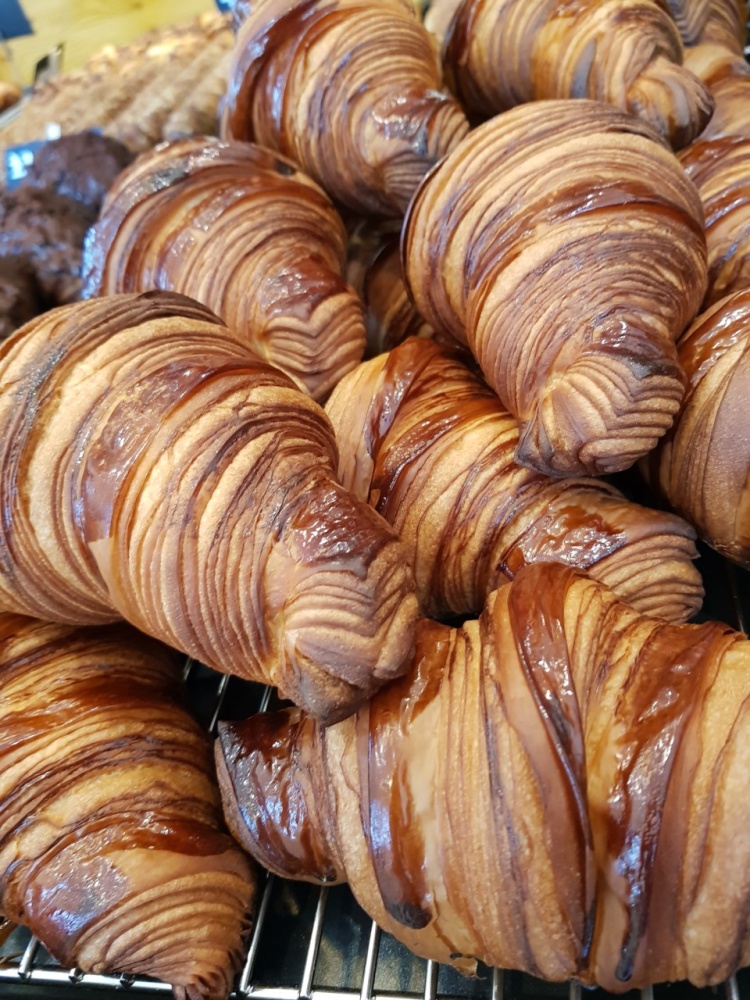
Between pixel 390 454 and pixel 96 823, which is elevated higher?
pixel 390 454

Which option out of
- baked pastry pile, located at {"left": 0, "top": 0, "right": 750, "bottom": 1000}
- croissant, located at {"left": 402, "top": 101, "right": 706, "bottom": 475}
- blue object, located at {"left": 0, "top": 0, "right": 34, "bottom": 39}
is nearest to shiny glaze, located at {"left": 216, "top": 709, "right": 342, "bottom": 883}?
baked pastry pile, located at {"left": 0, "top": 0, "right": 750, "bottom": 1000}

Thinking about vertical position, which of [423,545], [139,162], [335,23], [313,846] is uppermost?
[335,23]

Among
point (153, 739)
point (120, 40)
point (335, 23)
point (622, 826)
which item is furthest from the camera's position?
point (120, 40)

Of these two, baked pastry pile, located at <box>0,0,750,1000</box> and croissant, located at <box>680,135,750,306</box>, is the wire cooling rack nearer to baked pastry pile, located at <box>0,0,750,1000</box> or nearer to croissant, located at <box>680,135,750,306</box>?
baked pastry pile, located at <box>0,0,750,1000</box>

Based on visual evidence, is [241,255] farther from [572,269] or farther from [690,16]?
[690,16]

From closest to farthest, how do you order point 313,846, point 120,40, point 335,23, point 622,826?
point 622,826, point 313,846, point 335,23, point 120,40

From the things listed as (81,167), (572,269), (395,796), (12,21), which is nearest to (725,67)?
(572,269)

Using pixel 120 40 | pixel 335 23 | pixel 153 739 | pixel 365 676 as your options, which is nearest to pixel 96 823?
pixel 153 739

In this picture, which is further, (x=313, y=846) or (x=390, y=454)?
(x=390, y=454)

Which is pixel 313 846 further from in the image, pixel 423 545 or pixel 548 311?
pixel 548 311
